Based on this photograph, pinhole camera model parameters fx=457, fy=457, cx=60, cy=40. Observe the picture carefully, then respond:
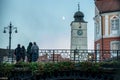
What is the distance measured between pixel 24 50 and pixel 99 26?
29.0 meters

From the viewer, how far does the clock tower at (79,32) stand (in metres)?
113

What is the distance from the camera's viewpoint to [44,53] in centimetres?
3303

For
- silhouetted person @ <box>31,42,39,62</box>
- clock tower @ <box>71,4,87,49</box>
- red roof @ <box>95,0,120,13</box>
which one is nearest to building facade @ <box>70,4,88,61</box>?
clock tower @ <box>71,4,87,49</box>

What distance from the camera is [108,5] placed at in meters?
60.3

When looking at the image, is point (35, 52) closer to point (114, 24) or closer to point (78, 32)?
point (114, 24)

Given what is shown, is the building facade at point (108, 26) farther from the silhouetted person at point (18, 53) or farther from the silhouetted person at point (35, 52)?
the silhouetted person at point (18, 53)

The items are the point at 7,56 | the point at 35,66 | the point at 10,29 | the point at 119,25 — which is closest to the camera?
the point at 35,66

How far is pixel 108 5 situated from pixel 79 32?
56081mm

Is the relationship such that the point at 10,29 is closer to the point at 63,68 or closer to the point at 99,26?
the point at 63,68

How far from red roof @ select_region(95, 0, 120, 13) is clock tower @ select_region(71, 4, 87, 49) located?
161 ft

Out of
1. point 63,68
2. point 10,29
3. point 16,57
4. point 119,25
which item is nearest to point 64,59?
point 63,68

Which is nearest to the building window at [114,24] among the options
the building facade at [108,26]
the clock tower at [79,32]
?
the building facade at [108,26]

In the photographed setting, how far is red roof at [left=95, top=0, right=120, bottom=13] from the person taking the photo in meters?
58.9

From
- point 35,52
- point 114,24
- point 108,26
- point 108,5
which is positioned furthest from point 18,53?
point 108,5
